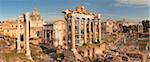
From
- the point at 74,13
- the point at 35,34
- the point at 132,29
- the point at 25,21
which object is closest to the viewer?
the point at 25,21

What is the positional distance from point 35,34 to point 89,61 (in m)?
24.0

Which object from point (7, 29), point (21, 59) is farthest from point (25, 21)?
point (7, 29)

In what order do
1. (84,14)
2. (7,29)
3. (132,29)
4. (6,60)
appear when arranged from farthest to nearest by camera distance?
1. (132,29)
2. (7,29)
3. (84,14)
4. (6,60)

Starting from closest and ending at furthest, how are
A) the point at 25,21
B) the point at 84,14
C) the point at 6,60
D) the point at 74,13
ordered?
the point at 6,60 < the point at 25,21 < the point at 74,13 < the point at 84,14

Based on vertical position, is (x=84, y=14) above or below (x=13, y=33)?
above

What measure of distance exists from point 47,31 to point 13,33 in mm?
5325

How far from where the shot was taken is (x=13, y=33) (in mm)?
42406

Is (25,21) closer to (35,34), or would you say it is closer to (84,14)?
(84,14)

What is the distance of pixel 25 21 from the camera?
63.1 ft

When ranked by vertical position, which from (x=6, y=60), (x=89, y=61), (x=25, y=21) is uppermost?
(x=25, y=21)

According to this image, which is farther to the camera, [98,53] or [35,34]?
[35,34]

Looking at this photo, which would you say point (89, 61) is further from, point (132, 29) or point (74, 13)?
point (132, 29)

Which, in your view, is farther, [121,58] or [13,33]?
[13,33]

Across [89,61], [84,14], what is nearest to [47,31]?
[84,14]
